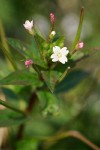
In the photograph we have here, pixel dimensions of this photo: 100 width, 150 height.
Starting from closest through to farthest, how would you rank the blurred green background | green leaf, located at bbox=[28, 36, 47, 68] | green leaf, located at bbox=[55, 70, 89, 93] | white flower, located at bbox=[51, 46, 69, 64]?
1. white flower, located at bbox=[51, 46, 69, 64]
2. green leaf, located at bbox=[28, 36, 47, 68]
3. green leaf, located at bbox=[55, 70, 89, 93]
4. the blurred green background

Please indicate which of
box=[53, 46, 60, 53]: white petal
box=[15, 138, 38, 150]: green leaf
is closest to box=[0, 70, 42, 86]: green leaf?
box=[53, 46, 60, 53]: white petal

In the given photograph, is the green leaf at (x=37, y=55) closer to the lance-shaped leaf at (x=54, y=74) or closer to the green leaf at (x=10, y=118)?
the lance-shaped leaf at (x=54, y=74)

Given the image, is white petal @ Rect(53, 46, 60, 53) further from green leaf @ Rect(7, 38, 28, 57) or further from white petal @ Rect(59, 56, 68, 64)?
green leaf @ Rect(7, 38, 28, 57)

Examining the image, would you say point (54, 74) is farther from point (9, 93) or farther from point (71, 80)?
point (9, 93)

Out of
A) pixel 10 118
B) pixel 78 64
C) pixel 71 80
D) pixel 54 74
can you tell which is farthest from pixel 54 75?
pixel 78 64

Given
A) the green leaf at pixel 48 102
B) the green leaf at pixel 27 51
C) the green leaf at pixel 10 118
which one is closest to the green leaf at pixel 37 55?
the green leaf at pixel 27 51

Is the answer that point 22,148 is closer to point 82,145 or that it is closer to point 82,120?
point 82,145
